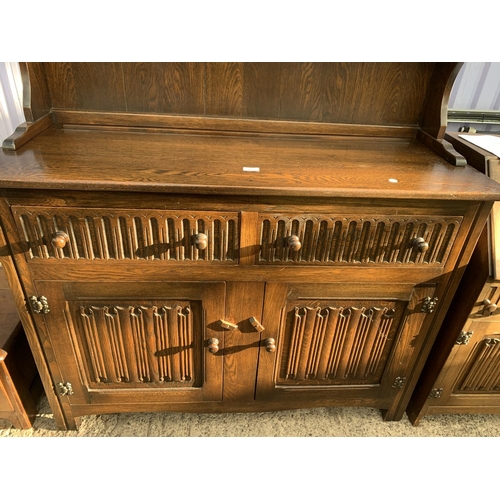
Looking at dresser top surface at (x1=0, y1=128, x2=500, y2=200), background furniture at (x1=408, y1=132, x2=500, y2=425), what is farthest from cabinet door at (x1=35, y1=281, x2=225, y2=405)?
background furniture at (x1=408, y1=132, x2=500, y2=425)

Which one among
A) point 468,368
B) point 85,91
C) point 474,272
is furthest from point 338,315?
point 85,91

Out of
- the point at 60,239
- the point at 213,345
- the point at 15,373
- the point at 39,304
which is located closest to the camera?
the point at 60,239

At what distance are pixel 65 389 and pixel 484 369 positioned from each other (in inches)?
59.9

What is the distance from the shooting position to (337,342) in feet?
4.51

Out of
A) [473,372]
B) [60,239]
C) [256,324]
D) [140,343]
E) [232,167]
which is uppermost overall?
[232,167]

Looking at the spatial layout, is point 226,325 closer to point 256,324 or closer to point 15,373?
point 256,324

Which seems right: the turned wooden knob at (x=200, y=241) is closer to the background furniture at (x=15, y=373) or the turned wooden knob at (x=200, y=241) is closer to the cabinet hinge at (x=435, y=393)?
the background furniture at (x=15, y=373)

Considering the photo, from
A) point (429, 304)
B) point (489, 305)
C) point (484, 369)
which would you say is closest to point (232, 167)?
point (429, 304)

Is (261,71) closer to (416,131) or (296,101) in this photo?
(296,101)

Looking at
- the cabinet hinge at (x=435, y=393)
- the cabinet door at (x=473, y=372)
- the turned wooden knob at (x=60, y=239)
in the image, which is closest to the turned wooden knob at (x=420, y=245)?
the cabinet door at (x=473, y=372)

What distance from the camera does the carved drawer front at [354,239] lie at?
44.2 inches

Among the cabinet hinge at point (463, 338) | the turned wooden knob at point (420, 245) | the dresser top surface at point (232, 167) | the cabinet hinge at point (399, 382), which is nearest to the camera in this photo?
the dresser top surface at point (232, 167)

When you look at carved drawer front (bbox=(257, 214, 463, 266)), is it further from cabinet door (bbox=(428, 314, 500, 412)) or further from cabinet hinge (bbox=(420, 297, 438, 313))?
cabinet door (bbox=(428, 314, 500, 412))

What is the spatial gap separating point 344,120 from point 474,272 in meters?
0.70
